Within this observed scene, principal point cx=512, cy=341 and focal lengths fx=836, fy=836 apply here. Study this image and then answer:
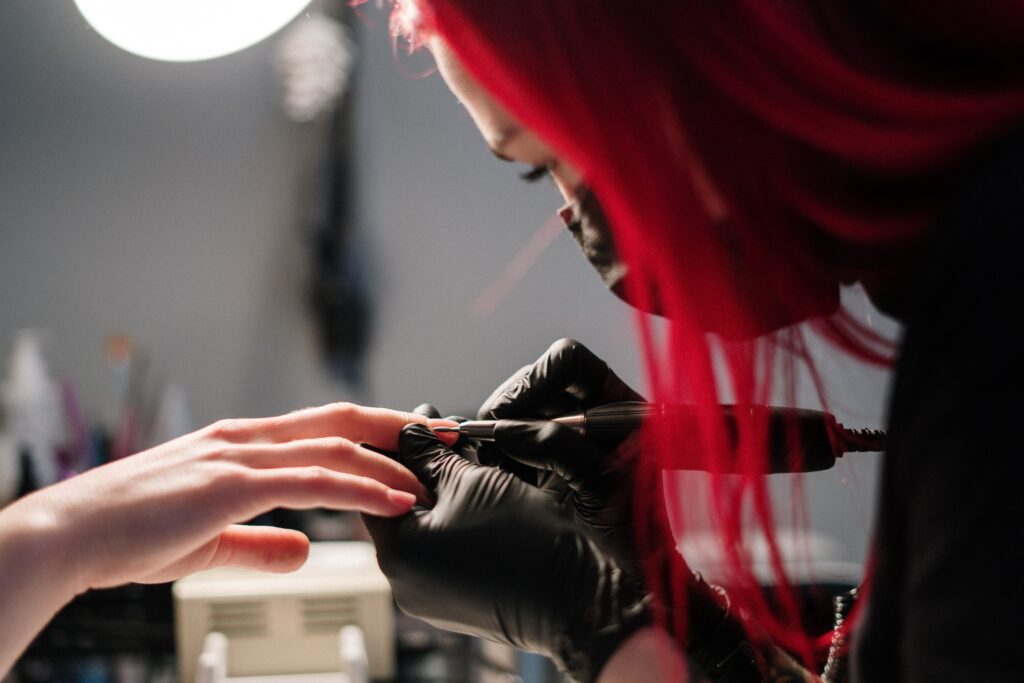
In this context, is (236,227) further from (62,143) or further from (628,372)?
(628,372)

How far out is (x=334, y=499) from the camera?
2.07ft

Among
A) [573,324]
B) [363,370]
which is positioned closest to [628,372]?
[573,324]

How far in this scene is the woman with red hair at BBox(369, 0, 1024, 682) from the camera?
0.39m

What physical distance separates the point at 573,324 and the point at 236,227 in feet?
2.16

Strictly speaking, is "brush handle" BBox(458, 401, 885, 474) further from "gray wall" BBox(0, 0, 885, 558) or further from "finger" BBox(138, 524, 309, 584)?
"gray wall" BBox(0, 0, 885, 558)

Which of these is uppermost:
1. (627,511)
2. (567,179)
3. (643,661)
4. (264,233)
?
(264,233)

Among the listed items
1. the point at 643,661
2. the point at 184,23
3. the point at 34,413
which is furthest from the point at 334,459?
the point at 34,413

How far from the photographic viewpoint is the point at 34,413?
54.3 inches

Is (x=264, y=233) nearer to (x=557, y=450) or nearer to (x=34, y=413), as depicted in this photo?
(x=34, y=413)

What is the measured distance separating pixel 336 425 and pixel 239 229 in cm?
94

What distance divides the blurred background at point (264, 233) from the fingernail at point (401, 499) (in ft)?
2.97

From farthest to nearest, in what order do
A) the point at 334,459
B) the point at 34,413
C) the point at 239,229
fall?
the point at 239,229 → the point at 34,413 → the point at 334,459

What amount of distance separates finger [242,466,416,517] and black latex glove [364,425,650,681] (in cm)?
4

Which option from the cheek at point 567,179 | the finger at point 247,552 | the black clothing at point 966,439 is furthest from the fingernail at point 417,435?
the black clothing at point 966,439
